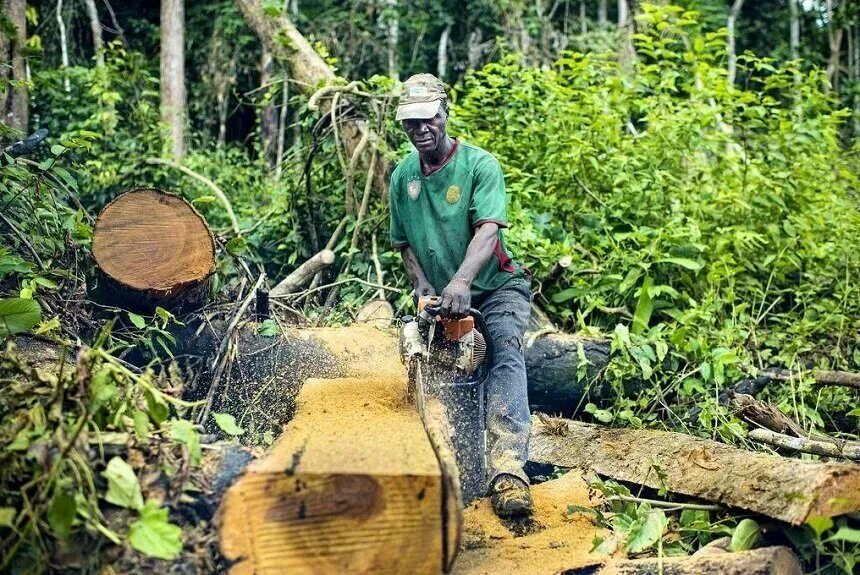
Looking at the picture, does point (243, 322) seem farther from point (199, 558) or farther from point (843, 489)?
point (843, 489)

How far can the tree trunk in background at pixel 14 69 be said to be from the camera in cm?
650

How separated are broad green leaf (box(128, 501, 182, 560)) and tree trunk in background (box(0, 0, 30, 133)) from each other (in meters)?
4.79

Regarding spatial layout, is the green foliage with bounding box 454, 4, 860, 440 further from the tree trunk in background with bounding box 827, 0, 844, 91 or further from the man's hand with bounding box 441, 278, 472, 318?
the tree trunk in background with bounding box 827, 0, 844, 91

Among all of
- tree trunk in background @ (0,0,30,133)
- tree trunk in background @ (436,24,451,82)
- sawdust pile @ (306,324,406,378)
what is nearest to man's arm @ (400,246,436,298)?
sawdust pile @ (306,324,406,378)

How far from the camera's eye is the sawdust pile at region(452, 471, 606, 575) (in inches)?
136

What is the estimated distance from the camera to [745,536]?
3.42 meters

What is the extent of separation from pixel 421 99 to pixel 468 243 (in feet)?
2.61

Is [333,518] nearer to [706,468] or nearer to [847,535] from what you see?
[847,535]

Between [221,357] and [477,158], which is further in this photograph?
[221,357]

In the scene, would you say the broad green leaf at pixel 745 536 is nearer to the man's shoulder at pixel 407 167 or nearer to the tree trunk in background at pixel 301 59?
the man's shoulder at pixel 407 167

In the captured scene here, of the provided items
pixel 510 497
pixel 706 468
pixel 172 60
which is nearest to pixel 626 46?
pixel 172 60

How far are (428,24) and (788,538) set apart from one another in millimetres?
10803

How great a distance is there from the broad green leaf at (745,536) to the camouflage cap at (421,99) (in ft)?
7.76

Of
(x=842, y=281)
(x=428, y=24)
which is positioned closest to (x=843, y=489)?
(x=842, y=281)
